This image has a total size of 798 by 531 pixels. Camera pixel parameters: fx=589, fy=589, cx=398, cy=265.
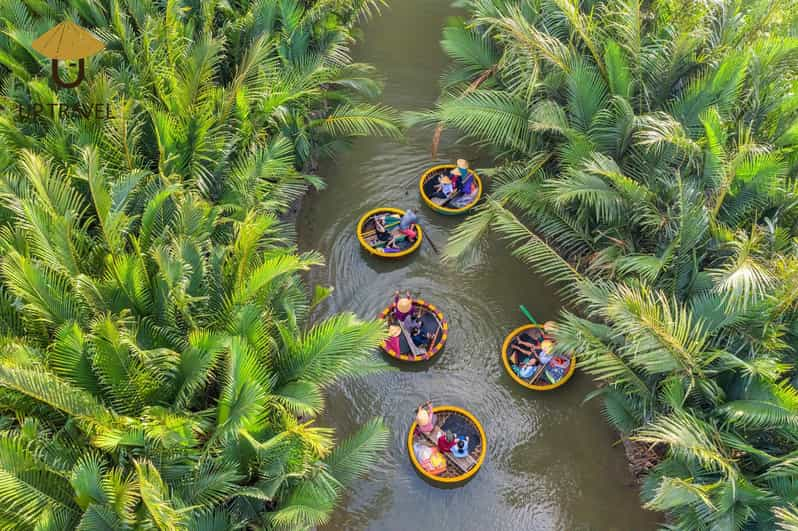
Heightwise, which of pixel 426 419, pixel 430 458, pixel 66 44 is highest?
pixel 66 44

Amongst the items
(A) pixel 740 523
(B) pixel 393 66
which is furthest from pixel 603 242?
(B) pixel 393 66

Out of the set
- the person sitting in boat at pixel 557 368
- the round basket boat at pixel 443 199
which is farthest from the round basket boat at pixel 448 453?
the round basket boat at pixel 443 199

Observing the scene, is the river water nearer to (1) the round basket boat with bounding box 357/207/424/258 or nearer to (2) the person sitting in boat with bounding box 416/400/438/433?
(1) the round basket boat with bounding box 357/207/424/258

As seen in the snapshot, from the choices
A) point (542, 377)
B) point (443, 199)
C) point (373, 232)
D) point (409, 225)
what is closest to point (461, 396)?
point (542, 377)

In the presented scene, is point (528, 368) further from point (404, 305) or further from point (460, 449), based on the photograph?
point (404, 305)

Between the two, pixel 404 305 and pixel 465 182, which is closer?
pixel 404 305

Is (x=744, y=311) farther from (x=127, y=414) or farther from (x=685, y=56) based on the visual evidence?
(x=127, y=414)

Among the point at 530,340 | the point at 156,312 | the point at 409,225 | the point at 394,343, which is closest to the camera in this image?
the point at 156,312

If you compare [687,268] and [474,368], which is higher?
[687,268]
